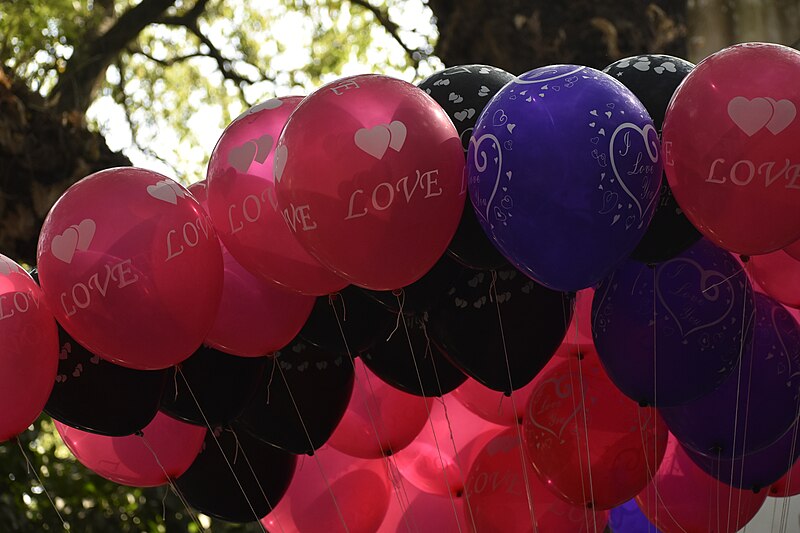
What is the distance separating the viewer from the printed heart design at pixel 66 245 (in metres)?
2.64

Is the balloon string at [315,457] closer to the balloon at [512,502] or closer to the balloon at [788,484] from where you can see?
the balloon at [512,502]

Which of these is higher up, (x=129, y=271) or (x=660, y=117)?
(x=660, y=117)

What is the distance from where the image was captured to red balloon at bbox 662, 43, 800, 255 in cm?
240

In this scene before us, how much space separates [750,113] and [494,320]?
94 centimetres

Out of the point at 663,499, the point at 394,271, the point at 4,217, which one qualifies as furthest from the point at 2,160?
the point at 663,499

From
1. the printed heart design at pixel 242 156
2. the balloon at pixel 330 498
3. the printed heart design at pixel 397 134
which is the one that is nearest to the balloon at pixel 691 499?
the balloon at pixel 330 498

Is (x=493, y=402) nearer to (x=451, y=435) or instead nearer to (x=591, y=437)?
(x=451, y=435)

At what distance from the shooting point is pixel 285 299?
2969 millimetres

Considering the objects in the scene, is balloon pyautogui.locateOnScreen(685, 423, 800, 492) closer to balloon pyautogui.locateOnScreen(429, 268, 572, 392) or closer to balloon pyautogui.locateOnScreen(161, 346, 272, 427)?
balloon pyautogui.locateOnScreen(429, 268, 572, 392)

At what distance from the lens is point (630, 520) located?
3986 millimetres

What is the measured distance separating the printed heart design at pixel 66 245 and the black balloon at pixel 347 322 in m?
0.75

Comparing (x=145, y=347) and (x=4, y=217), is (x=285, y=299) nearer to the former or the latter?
(x=145, y=347)

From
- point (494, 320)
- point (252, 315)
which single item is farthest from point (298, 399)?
point (494, 320)

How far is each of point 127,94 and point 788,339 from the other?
18.6 feet
